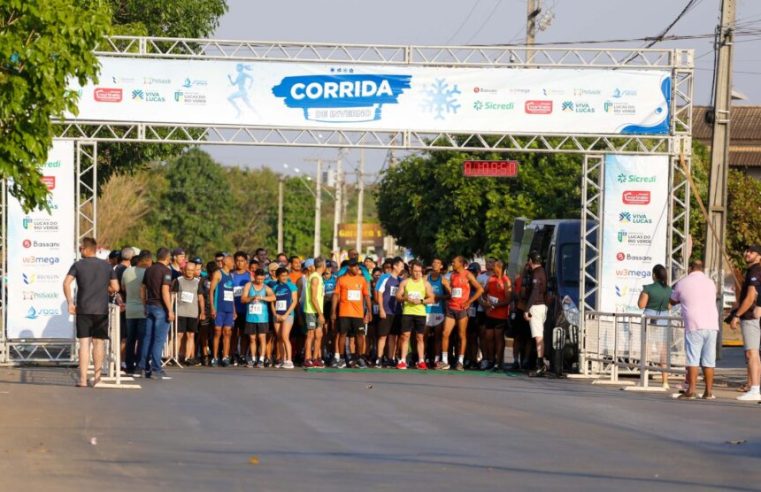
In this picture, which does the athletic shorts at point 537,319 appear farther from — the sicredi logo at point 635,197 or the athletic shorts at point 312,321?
the athletic shorts at point 312,321

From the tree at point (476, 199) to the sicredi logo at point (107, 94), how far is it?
74.5ft

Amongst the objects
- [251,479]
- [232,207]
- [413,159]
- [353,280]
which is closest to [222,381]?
[353,280]

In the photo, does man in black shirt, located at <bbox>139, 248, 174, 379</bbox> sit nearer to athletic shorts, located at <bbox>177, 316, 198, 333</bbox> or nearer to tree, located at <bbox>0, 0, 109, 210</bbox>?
athletic shorts, located at <bbox>177, 316, 198, 333</bbox>

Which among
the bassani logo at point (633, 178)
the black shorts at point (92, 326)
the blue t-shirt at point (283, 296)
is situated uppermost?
the bassani logo at point (633, 178)

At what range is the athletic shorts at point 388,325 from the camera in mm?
25766

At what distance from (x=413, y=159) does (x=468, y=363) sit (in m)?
25.6

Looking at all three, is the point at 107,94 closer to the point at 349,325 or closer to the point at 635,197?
the point at 349,325

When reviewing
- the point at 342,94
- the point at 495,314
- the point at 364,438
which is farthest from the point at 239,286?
the point at 364,438

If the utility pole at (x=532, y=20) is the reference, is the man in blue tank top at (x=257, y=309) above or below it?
below

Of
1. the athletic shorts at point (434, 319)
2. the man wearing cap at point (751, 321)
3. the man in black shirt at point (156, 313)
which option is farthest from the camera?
the athletic shorts at point (434, 319)

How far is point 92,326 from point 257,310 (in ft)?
21.1

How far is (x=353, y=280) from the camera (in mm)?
25453

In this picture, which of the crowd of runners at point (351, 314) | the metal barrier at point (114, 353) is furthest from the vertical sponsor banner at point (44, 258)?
the metal barrier at point (114, 353)

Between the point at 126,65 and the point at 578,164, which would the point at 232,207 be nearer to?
the point at 578,164
